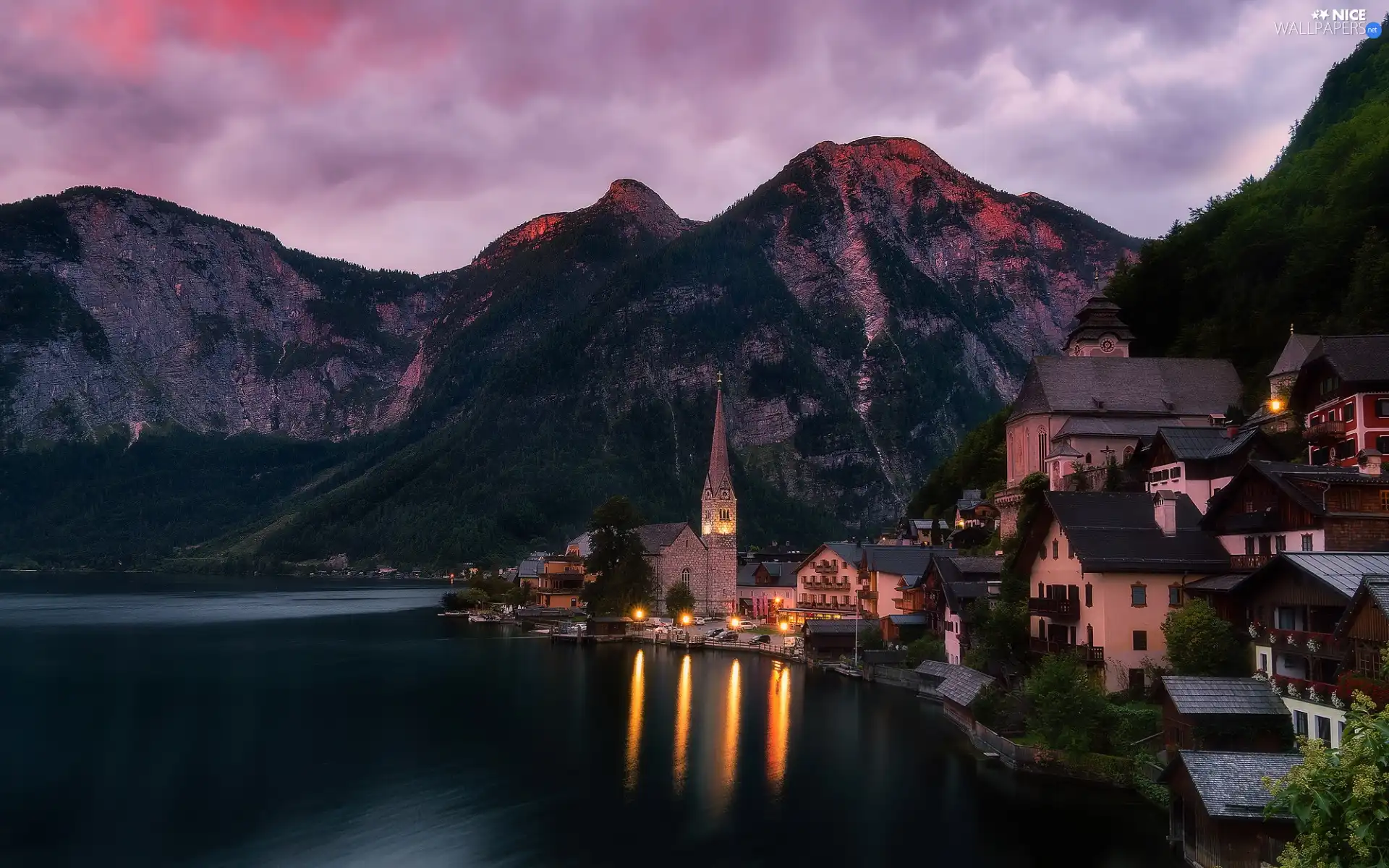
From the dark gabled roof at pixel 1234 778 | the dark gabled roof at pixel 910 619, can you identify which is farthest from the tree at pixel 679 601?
the dark gabled roof at pixel 1234 778

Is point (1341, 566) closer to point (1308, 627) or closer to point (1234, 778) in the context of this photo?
point (1308, 627)

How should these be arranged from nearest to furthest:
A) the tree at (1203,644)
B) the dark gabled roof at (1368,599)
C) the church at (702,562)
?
the dark gabled roof at (1368,599), the tree at (1203,644), the church at (702,562)

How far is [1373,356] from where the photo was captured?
49188 mm

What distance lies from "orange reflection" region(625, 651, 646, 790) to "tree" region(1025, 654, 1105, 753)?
18.8 meters

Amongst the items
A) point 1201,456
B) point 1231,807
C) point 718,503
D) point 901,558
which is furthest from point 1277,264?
point 718,503

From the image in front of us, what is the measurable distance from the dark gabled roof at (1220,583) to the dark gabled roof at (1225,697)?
430 centimetres

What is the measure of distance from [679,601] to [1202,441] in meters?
80.1

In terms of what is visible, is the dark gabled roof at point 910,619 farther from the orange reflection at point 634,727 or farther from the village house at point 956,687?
the orange reflection at point 634,727

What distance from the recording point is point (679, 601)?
413 ft

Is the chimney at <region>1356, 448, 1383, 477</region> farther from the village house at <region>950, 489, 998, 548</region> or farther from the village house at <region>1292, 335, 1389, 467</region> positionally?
the village house at <region>950, 489, 998, 548</region>

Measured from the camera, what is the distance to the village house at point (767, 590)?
412 ft

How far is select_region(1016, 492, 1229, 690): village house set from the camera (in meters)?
44.9

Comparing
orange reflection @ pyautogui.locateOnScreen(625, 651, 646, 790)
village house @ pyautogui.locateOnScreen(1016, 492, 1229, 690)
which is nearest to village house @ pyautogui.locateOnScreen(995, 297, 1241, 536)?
village house @ pyautogui.locateOnScreen(1016, 492, 1229, 690)

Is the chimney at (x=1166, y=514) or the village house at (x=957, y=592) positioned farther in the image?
the village house at (x=957, y=592)
